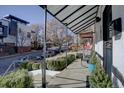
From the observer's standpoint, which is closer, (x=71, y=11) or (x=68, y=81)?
(x=71, y=11)

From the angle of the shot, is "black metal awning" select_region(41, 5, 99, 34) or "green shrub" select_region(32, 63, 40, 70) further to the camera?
"green shrub" select_region(32, 63, 40, 70)

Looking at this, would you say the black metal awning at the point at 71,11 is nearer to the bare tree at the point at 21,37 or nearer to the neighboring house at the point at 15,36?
the neighboring house at the point at 15,36

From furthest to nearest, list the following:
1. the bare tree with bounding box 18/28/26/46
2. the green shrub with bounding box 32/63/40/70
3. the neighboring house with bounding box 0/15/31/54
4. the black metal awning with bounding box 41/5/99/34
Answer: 1. the bare tree with bounding box 18/28/26/46
2. the neighboring house with bounding box 0/15/31/54
3. the green shrub with bounding box 32/63/40/70
4. the black metal awning with bounding box 41/5/99/34

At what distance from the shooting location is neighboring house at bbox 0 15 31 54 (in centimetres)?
4386

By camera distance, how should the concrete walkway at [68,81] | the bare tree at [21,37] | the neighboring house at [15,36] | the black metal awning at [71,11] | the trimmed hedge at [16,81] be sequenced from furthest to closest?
the bare tree at [21,37] < the neighboring house at [15,36] < the concrete walkway at [68,81] < the black metal awning at [71,11] < the trimmed hedge at [16,81]

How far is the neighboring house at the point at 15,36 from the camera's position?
4386 centimetres

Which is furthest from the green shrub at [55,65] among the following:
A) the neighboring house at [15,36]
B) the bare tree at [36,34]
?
the bare tree at [36,34]

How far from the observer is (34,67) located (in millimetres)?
14641

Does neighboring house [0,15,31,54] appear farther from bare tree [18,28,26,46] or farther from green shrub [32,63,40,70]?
green shrub [32,63,40,70]

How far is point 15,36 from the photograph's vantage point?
1956 inches

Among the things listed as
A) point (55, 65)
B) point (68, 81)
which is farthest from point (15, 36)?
point (68, 81)

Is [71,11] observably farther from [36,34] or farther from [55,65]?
[36,34]

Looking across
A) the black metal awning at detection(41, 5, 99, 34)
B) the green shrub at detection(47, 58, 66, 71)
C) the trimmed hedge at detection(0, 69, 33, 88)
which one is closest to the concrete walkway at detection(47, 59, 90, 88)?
the trimmed hedge at detection(0, 69, 33, 88)
